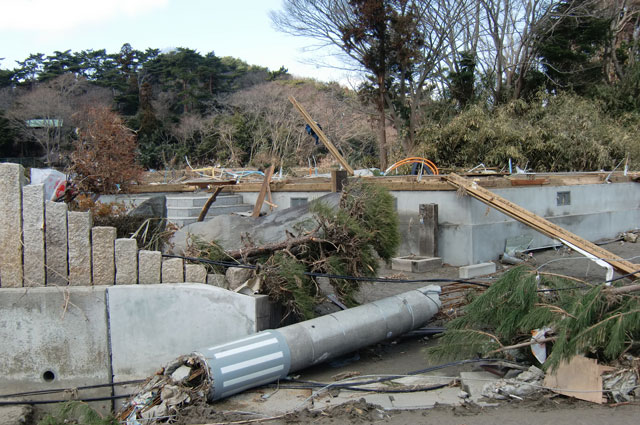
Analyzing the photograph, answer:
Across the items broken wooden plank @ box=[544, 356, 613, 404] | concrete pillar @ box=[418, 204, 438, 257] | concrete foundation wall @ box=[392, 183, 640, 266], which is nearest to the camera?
broken wooden plank @ box=[544, 356, 613, 404]

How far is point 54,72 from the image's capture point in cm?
4534

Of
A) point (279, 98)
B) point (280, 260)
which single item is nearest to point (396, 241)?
point (280, 260)

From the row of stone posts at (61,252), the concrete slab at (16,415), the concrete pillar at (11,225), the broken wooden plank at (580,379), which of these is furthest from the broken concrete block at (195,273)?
the broken wooden plank at (580,379)

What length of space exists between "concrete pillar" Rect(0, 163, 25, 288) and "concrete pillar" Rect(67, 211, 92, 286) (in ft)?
1.74

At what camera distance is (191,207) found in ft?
43.8

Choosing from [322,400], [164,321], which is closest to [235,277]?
[164,321]

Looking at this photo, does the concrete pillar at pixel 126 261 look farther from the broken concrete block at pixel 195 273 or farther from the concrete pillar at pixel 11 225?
the concrete pillar at pixel 11 225

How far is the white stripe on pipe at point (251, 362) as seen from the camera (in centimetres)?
480

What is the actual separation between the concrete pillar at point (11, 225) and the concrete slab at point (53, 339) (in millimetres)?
162

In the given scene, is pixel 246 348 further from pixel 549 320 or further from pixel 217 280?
pixel 549 320

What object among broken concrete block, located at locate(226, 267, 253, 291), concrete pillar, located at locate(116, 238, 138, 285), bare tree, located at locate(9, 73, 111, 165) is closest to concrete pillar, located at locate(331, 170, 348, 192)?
broken concrete block, located at locate(226, 267, 253, 291)

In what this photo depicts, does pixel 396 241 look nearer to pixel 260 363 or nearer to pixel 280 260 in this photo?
pixel 280 260

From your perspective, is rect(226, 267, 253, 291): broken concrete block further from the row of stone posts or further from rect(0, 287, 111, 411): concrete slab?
rect(0, 287, 111, 411): concrete slab

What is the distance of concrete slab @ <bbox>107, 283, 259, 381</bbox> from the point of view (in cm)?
573
